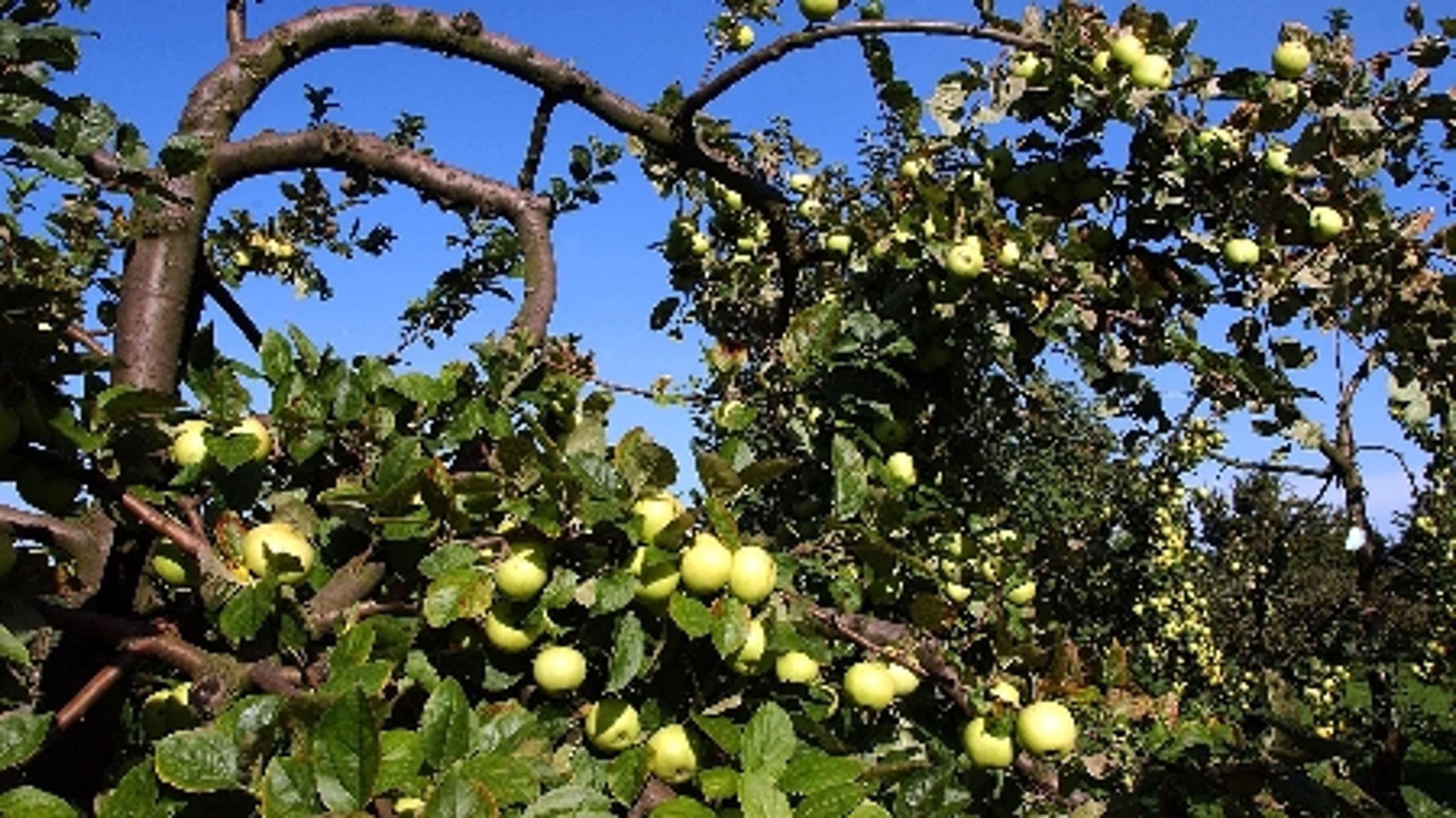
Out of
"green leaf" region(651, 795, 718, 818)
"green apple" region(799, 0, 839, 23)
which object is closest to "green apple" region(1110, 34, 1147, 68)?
"green apple" region(799, 0, 839, 23)

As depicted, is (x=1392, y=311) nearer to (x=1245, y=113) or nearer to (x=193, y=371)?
(x=1245, y=113)

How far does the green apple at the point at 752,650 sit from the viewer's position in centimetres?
157

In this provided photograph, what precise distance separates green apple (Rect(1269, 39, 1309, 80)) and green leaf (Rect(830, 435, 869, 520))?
1.47 metres

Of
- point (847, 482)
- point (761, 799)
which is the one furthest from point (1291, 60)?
point (761, 799)

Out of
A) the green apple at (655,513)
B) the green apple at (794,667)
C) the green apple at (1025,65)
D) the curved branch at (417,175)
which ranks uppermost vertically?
the green apple at (1025,65)

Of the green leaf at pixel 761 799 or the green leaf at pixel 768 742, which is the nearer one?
the green leaf at pixel 761 799

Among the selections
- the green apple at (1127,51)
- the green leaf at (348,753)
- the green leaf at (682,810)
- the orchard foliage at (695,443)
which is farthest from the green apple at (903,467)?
the green leaf at (348,753)

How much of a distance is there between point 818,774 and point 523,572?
415 mm

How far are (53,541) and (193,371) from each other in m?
0.30

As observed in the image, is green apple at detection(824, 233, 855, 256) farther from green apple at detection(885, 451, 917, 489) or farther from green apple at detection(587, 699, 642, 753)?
green apple at detection(587, 699, 642, 753)

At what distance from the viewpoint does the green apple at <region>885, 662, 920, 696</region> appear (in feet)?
6.37

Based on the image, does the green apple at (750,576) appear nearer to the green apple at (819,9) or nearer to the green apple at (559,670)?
the green apple at (559,670)

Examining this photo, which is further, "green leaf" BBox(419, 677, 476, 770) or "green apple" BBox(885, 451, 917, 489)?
"green apple" BBox(885, 451, 917, 489)

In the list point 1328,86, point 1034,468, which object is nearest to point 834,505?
point 1328,86
